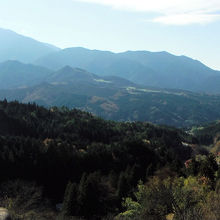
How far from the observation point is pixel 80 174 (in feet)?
339

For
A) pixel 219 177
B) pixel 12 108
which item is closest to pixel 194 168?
pixel 219 177

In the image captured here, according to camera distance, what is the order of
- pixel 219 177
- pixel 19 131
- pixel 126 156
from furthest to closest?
pixel 19 131, pixel 126 156, pixel 219 177

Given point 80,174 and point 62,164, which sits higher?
point 62,164

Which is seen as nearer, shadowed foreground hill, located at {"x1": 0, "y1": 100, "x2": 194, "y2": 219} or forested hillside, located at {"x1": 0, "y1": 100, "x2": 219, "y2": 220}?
forested hillside, located at {"x1": 0, "y1": 100, "x2": 219, "y2": 220}

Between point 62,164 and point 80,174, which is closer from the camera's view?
point 62,164

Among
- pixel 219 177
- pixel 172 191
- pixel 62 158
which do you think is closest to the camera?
pixel 172 191

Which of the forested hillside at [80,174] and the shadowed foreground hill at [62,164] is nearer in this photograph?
the forested hillside at [80,174]

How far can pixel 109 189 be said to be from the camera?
269ft

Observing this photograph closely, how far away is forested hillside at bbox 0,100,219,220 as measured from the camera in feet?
181

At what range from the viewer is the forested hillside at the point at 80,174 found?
181ft

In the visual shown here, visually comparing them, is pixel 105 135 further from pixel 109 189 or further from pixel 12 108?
pixel 109 189

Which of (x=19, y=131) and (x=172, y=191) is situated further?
(x=19, y=131)

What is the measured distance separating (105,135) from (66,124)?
26384mm

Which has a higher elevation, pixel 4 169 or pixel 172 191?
pixel 172 191
